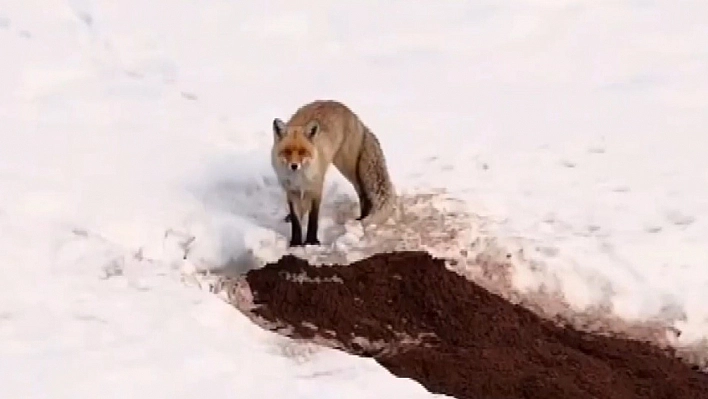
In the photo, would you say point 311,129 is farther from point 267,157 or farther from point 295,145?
point 267,157

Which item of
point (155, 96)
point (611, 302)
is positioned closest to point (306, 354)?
point (611, 302)

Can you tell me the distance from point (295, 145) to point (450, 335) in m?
1.63

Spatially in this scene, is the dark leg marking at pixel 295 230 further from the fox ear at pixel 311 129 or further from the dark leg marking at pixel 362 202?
the dark leg marking at pixel 362 202

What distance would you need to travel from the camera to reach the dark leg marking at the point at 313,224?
7.34 m

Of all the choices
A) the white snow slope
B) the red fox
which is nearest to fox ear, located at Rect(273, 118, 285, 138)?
the red fox

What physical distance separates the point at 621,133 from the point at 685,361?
354 centimetres

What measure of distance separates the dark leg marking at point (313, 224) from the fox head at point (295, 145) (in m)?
0.35

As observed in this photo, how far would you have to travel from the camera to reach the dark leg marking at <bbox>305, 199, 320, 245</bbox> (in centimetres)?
734

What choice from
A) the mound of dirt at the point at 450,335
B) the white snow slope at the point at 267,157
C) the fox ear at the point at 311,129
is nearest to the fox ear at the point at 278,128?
the fox ear at the point at 311,129

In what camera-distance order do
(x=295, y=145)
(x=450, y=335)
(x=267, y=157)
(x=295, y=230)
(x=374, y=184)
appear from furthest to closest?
1. (x=267, y=157)
2. (x=374, y=184)
3. (x=295, y=230)
4. (x=295, y=145)
5. (x=450, y=335)

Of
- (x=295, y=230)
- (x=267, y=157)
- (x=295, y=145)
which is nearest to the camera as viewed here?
(x=295, y=145)

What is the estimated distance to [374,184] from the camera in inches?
302

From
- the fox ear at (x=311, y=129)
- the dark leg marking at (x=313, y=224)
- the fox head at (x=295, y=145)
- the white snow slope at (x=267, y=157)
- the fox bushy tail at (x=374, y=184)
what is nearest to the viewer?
the white snow slope at (x=267, y=157)

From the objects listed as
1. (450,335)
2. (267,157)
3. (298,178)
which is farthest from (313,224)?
(450,335)
